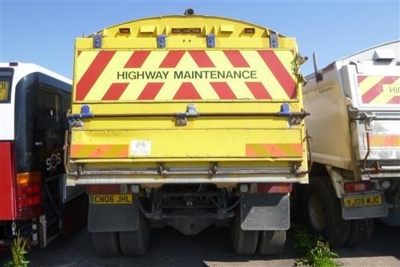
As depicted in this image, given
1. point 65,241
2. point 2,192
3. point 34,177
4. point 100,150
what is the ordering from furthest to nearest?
1. point 65,241
2. point 34,177
3. point 2,192
4. point 100,150

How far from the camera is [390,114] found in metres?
4.68

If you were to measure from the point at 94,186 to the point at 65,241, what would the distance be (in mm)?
2138

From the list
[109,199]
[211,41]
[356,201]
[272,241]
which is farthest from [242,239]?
[211,41]

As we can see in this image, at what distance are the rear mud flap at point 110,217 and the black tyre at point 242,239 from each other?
4.12ft

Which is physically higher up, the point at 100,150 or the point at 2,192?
the point at 100,150

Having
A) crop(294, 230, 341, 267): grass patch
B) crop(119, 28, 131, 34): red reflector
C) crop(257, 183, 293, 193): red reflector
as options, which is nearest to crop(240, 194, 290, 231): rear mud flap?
crop(257, 183, 293, 193): red reflector

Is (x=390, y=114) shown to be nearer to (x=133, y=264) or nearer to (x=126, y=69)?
(x=126, y=69)

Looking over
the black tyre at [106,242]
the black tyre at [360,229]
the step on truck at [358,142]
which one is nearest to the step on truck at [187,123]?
the black tyre at [106,242]

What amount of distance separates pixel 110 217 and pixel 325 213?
3.04 metres

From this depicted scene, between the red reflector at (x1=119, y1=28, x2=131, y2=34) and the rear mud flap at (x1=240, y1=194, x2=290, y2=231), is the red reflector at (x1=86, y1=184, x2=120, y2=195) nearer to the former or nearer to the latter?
the rear mud flap at (x1=240, y1=194, x2=290, y2=231)

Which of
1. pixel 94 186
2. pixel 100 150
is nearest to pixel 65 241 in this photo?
pixel 94 186

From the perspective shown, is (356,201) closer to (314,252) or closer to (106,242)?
(314,252)

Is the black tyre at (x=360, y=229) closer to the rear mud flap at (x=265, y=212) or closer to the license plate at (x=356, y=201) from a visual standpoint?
the license plate at (x=356, y=201)

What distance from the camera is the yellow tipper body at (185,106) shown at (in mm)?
3980
